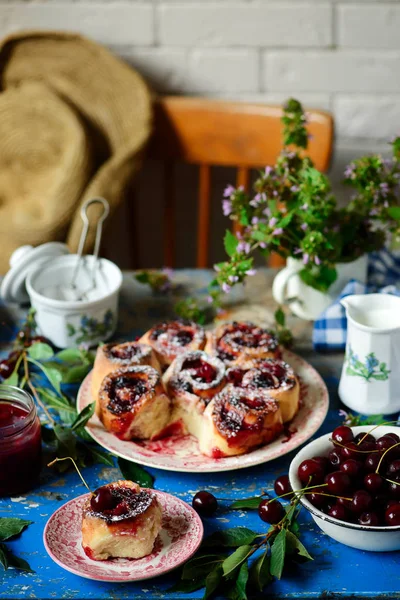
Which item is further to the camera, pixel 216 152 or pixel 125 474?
pixel 216 152

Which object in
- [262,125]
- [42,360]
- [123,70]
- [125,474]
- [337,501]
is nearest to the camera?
[337,501]

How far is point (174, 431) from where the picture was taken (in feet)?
4.20

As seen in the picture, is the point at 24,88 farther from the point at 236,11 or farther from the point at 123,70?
the point at 236,11

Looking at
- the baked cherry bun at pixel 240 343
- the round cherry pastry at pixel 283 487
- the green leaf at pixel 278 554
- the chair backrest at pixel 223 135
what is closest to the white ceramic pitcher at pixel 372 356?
the baked cherry bun at pixel 240 343

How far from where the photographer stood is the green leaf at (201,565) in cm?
99

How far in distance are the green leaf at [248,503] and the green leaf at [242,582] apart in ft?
0.42

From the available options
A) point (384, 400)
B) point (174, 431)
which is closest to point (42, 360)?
point (174, 431)

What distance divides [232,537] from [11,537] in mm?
298

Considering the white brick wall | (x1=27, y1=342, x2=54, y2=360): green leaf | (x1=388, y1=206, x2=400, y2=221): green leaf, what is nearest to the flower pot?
(x1=388, y1=206, x2=400, y2=221): green leaf

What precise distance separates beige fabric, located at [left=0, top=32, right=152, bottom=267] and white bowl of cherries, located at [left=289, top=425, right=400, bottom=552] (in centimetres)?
114

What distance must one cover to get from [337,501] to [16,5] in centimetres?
183

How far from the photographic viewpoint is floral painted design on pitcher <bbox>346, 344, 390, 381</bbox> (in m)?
1.27

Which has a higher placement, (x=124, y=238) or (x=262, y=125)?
(x=262, y=125)

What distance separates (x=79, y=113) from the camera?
7.07ft
